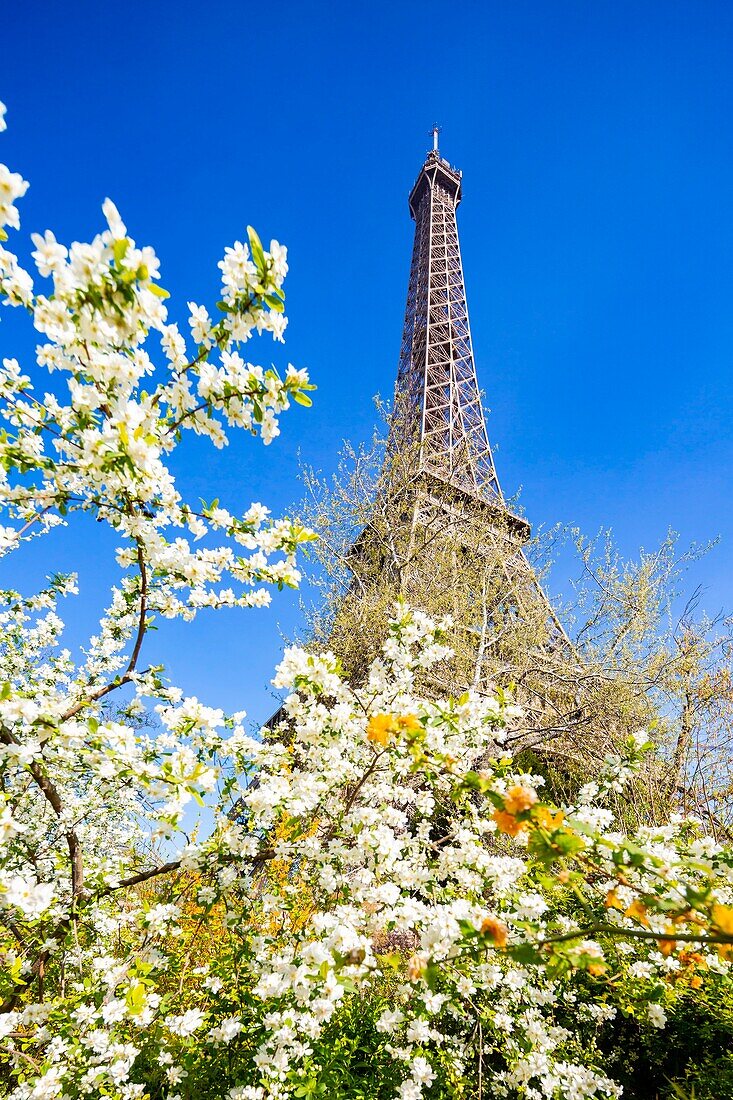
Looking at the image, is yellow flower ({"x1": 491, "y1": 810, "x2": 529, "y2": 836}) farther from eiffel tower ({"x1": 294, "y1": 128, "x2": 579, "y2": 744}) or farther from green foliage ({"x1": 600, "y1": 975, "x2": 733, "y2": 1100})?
eiffel tower ({"x1": 294, "y1": 128, "x2": 579, "y2": 744})

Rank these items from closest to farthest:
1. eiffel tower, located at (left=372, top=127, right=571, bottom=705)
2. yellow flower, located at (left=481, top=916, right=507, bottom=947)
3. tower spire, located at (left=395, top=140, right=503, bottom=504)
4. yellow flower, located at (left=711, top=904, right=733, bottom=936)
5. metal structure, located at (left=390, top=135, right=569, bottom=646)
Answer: yellow flower, located at (left=711, top=904, right=733, bottom=936) < yellow flower, located at (left=481, top=916, right=507, bottom=947) < eiffel tower, located at (left=372, top=127, right=571, bottom=705) < metal structure, located at (left=390, top=135, right=569, bottom=646) < tower spire, located at (left=395, top=140, right=503, bottom=504)

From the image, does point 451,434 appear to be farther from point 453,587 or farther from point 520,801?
point 520,801

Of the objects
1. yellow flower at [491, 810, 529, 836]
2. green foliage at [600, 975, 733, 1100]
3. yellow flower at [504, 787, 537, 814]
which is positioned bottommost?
green foliage at [600, 975, 733, 1100]

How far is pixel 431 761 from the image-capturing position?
197 centimetres

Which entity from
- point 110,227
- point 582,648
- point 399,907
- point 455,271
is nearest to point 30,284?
point 110,227

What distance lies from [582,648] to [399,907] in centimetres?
826

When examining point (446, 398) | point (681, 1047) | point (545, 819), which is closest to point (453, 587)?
point (681, 1047)

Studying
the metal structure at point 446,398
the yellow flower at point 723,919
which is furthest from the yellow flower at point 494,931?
the metal structure at point 446,398

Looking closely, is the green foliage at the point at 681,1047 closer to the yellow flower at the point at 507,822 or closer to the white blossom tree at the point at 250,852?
the white blossom tree at the point at 250,852

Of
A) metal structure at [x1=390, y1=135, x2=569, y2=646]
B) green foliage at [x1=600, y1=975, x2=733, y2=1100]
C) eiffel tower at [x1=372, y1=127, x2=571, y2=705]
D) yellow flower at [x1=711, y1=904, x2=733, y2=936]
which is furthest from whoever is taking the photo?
metal structure at [x1=390, y1=135, x2=569, y2=646]

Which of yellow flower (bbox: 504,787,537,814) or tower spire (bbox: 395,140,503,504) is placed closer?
yellow flower (bbox: 504,787,537,814)

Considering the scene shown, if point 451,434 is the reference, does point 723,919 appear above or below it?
below

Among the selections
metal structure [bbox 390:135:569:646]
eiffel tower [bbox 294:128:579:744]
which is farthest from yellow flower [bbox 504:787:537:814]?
metal structure [bbox 390:135:569:646]

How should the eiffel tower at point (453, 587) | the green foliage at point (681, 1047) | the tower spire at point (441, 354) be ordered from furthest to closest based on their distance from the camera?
the tower spire at point (441, 354), the eiffel tower at point (453, 587), the green foliage at point (681, 1047)
